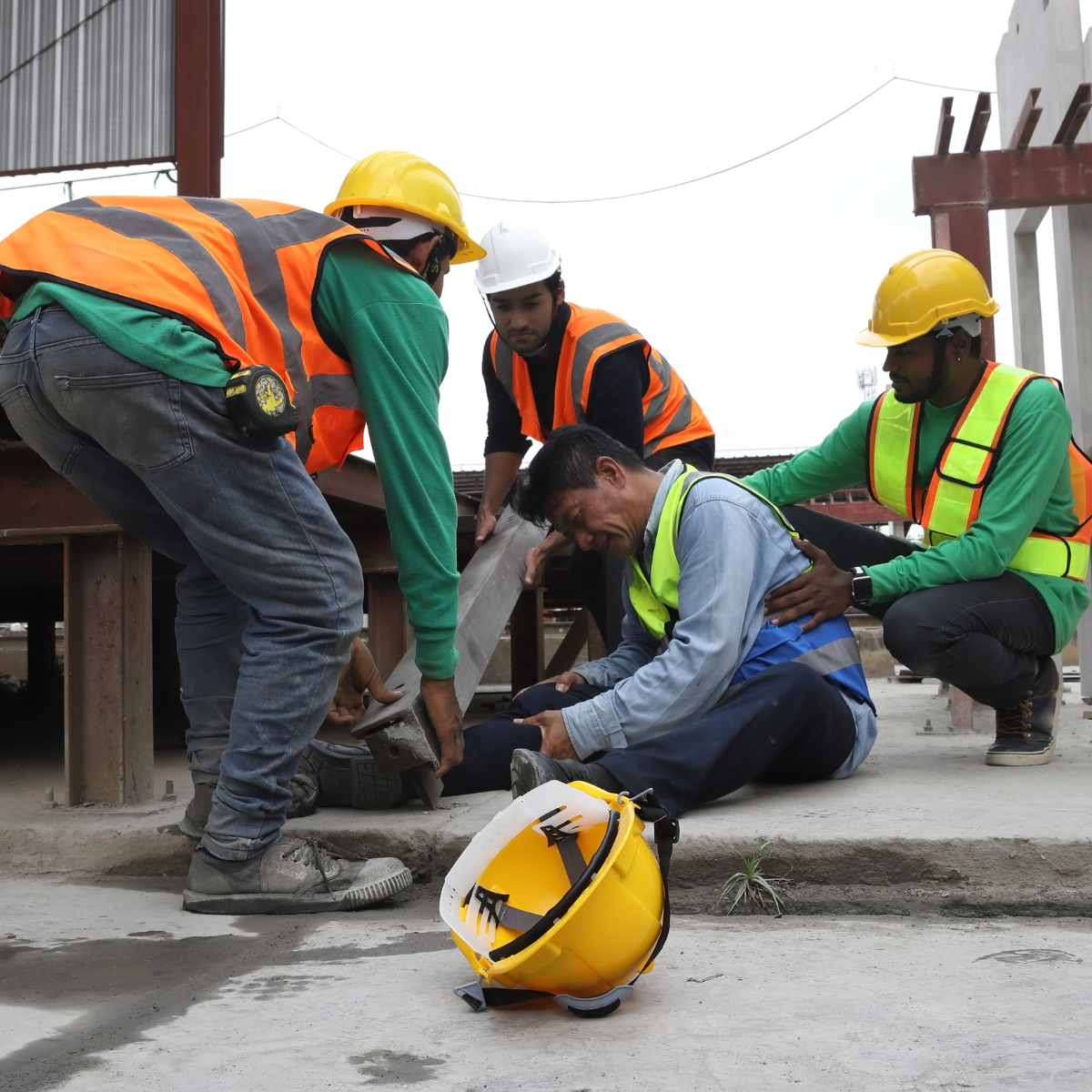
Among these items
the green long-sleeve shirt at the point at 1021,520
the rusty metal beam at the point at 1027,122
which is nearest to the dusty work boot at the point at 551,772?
the green long-sleeve shirt at the point at 1021,520

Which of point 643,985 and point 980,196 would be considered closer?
point 643,985

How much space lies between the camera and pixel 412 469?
223 centimetres

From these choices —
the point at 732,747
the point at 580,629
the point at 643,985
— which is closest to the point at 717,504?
the point at 732,747

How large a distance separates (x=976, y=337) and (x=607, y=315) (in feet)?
4.00

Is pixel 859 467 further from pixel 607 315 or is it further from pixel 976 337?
pixel 607 315

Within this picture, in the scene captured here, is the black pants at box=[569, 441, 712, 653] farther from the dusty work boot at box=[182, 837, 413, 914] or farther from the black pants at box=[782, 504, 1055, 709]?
the dusty work boot at box=[182, 837, 413, 914]

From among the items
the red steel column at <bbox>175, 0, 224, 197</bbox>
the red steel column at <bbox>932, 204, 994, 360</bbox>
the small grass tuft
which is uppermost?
the red steel column at <bbox>175, 0, 224, 197</bbox>

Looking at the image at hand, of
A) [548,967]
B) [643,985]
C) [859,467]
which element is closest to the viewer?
[548,967]

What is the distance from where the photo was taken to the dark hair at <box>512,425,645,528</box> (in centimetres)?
275

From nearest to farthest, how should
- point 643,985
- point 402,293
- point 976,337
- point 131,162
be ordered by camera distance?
point 643,985 → point 402,293 → point 976,337 → point 131,162

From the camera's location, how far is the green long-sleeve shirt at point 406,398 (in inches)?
85.2

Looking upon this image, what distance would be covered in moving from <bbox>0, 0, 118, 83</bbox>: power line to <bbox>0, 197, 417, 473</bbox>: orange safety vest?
4935 mm

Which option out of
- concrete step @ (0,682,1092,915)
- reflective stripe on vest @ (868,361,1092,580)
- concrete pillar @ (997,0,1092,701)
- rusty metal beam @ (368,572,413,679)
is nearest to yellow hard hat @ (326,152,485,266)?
concrete step @ (0,682,1092,915)

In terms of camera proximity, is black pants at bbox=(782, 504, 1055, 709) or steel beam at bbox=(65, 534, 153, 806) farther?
steel beam at bbox=(65, 534, 153, 806)
